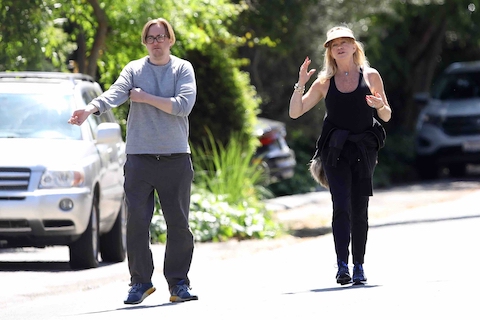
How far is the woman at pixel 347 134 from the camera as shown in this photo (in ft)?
25.9

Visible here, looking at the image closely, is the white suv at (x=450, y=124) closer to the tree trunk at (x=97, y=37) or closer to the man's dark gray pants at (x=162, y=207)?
the tree trunk at (x=97, y=37)

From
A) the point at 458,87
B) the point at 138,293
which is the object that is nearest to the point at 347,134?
the point at 138,293

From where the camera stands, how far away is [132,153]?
7.30 metres

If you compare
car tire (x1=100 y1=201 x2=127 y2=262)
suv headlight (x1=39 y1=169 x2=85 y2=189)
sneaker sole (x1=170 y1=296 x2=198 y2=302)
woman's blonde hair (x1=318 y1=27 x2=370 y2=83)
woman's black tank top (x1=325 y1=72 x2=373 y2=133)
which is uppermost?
woman's blonde hair (x1=318 y1=27 x2=370 y2=83)

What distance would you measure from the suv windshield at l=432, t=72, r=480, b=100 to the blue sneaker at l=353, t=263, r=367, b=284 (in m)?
14.5

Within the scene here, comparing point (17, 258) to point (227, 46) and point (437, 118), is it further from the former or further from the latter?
point (437, 118)

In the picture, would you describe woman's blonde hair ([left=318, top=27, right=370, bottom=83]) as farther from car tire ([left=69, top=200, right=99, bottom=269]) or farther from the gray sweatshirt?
car tire ([left=69, top=200, right=99, bottom=269])

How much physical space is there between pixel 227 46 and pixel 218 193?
3.36m

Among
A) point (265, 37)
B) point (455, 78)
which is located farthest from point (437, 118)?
point (265, 37)

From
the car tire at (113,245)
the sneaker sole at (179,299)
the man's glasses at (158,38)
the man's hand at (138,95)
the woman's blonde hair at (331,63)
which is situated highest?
the man's glasses at (158,38)

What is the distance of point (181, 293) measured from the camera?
7402mm

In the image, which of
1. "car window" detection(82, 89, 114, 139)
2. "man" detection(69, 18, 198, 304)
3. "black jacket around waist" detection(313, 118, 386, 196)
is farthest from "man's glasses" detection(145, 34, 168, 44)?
"car window" detection(82, 89, 114, 139)

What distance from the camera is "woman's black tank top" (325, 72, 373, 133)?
7957mm

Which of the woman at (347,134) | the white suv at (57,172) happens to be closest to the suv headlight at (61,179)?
the white suv at (57,172)
